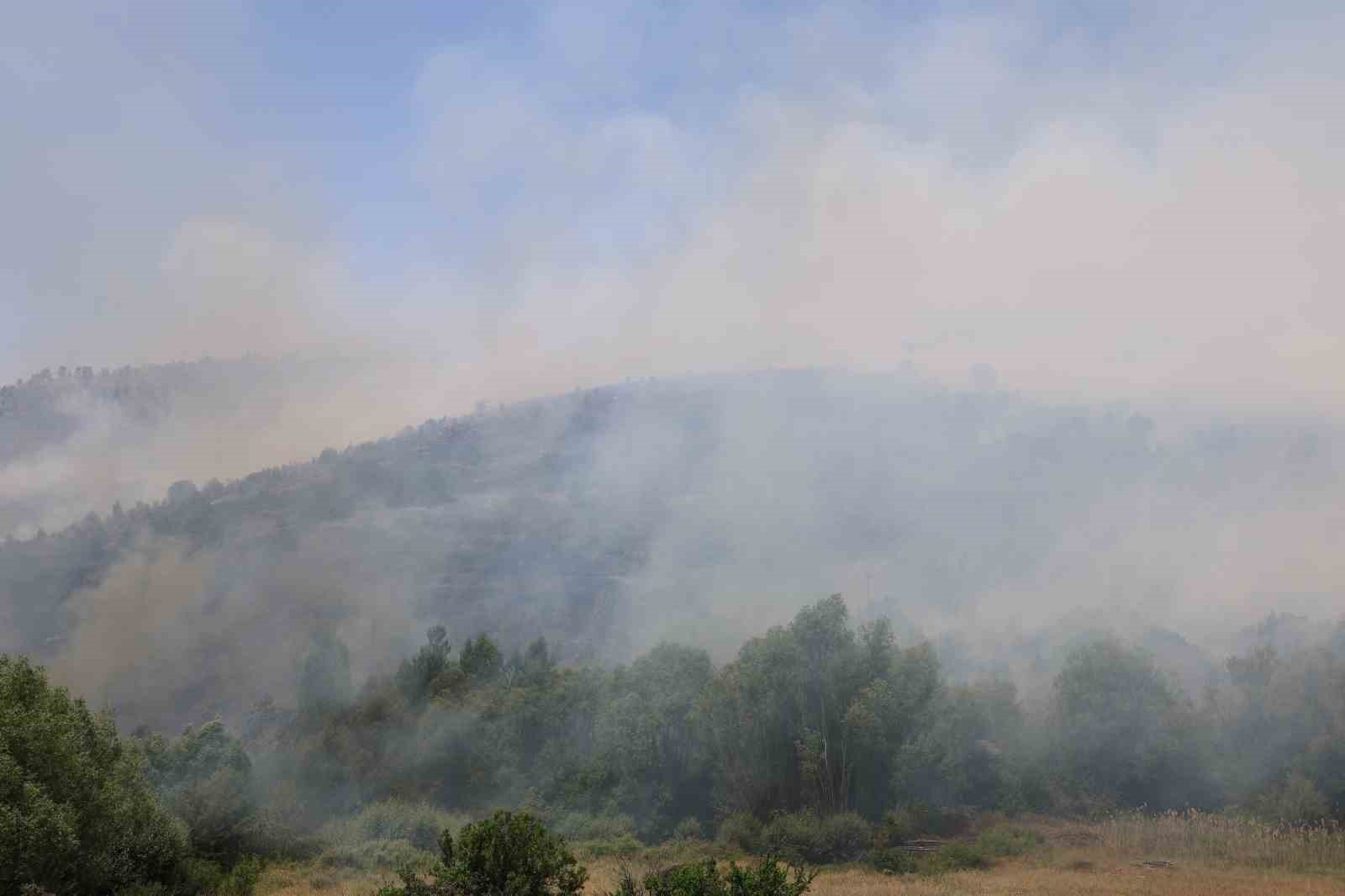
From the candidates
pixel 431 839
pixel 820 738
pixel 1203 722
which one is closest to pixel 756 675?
pixel 820 738

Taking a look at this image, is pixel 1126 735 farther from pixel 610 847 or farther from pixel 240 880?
pixel 240 880

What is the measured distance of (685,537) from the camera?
19200cm

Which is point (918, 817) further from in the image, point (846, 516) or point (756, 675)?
point (846, 516)

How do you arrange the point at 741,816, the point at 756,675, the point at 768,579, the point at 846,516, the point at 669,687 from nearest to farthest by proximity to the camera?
1. the point at 741,816
2. the point at 756,675
3. the point at 669,687
4. the point at 768,579
5. the point at 846,516

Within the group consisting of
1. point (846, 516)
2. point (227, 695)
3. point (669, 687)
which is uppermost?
point (846, 516)

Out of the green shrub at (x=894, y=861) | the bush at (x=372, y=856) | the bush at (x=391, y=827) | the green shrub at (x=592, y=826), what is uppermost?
the bush at (x=372, y=856)

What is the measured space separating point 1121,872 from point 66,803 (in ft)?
125

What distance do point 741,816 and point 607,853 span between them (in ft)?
Result: 26.1

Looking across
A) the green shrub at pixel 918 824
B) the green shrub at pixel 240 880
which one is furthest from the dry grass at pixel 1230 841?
the green shrub at pixel 240 880

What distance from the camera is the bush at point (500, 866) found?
22.7m

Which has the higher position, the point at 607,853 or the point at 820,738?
the point at 820,738

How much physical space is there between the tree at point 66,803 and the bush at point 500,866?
12.8 m

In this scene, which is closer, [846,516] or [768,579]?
[768,579]

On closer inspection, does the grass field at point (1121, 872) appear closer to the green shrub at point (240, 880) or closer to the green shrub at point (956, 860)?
the green shrub at point (240, 880)
